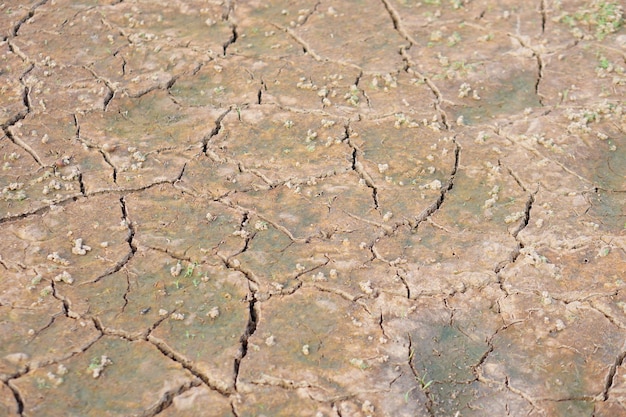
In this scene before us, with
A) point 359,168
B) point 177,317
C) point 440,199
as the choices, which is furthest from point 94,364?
point 440,199

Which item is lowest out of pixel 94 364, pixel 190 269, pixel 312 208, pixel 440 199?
pixel 440 199

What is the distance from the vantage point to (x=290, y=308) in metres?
3.80

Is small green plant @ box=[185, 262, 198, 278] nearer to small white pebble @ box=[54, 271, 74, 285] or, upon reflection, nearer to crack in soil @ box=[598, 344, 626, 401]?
small white pebble @ box=[54, 271, 74, 285]

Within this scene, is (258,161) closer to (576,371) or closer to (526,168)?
(526,168)

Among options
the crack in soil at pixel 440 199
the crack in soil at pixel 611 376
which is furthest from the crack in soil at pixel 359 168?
the crack in soil at pixel 611 376

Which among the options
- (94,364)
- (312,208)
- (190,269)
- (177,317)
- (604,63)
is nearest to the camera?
(94,364)

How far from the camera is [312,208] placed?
14.5 ft

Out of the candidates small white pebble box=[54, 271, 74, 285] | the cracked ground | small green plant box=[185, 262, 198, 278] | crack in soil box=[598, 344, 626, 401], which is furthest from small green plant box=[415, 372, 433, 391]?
small white pebble box=[54, 271, 74, 285]

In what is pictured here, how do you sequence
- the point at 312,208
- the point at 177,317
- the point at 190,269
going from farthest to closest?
the point at 312,208 → the point at 190,269 → the point at 177,317

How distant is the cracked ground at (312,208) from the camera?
3.50 meters

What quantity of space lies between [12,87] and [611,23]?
4430 mm

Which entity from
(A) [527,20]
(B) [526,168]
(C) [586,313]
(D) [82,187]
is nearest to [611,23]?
(A) [527,20]

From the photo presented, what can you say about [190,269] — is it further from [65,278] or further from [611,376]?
[611,376]

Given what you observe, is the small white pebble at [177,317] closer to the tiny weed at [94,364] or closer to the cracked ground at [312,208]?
the cracked ground at [312,208]
